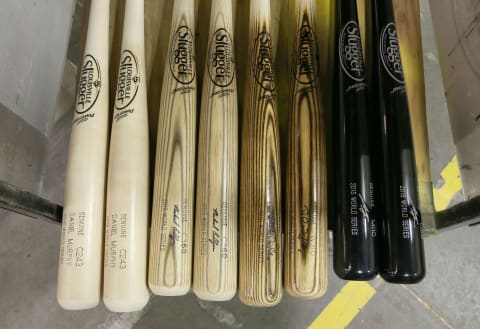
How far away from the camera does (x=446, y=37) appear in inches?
24.3

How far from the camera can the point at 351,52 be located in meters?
0.52

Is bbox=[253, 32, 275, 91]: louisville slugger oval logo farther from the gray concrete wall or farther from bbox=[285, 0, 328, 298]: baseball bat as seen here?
the gray concrete wall

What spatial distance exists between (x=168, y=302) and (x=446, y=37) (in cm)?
78

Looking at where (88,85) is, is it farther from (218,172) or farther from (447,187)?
(447,187)

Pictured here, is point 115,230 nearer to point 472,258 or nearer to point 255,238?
point 255,238

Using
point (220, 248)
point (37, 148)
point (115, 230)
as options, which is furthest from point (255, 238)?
point (37, 148)

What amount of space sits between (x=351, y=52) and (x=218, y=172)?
0.24m

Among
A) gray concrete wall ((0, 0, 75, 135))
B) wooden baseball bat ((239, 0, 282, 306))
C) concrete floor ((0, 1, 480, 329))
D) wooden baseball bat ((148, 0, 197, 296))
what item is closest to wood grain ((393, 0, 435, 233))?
wooden baseball bat ((239, 0, 282, 306))

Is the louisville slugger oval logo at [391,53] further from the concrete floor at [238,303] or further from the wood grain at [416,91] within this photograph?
the concrete floor at [238,303]

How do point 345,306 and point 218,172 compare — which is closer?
point 218,172

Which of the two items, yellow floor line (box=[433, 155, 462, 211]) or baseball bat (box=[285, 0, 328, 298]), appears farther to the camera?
yellow floor line (box=[433, 155, 462, 211])

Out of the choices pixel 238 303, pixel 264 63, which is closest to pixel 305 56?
pixel 264 63

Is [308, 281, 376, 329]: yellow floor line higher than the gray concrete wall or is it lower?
lower

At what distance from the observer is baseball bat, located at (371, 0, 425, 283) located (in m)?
0.46
